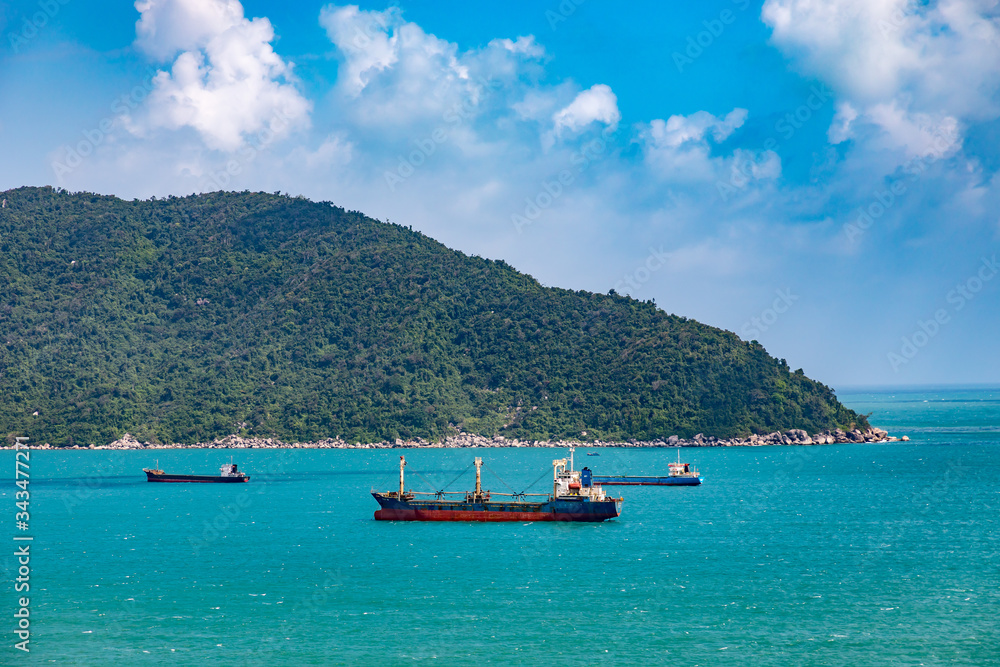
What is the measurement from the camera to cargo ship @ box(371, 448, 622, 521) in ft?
264

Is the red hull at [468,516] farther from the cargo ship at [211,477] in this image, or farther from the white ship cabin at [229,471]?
the white ship cabin at [229,471]

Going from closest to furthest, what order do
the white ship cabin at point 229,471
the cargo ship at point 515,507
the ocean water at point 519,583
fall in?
the ocean water at point 519,583
the cargo ship at point 515,507
the white ship cabin at point 229,471

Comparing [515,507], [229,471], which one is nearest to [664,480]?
[515,507]

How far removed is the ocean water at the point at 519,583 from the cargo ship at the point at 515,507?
1.96 meters

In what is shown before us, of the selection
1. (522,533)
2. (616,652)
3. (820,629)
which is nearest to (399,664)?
(616,652)

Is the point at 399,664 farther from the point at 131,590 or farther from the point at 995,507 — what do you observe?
the point at 995,507

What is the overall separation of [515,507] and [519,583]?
87.2ft

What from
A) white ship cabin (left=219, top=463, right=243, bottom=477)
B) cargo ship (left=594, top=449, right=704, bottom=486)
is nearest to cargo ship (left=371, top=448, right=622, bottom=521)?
cargo ship (left=594, top=449, right=704, bottom=486)

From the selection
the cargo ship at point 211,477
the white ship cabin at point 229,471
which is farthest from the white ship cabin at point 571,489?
the white ship cabin at point 229,471

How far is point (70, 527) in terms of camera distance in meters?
81.3

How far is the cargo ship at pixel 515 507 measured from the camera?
8050cm

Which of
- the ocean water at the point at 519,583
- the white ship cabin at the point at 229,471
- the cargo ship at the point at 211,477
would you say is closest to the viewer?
the ocean water at the point at 519,583

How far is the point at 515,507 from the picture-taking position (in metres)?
81.6

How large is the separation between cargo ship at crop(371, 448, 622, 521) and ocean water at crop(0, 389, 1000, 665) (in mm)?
1957
